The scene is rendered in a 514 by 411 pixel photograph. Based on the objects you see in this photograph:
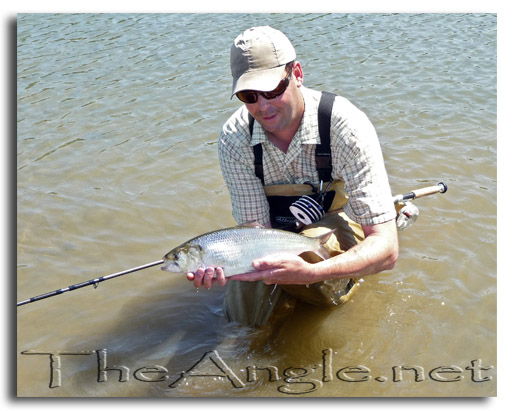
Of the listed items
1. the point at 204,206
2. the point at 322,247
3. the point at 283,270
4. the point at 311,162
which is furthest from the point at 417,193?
the point at 204,206

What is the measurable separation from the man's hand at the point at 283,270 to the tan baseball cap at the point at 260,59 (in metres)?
1.02

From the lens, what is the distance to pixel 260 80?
3711mm

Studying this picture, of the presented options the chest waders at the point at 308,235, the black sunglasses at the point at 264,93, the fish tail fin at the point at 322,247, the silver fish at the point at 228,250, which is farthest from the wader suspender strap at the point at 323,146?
the silver fish at the point at 228,250

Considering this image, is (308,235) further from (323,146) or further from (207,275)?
(207,275)

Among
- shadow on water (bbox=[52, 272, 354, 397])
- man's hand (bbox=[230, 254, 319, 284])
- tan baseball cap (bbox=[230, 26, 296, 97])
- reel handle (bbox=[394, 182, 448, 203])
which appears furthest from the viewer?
reel handle (bbox=[394, 182, 448, 203])

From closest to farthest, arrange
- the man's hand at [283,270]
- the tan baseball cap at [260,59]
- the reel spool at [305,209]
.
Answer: the man's hand at [283,270]
the tan baseball cap at [260,59]
the reel spool at [305,209]

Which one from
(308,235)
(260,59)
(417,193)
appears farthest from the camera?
(417,193)

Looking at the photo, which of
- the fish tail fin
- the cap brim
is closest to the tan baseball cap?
the cap brim

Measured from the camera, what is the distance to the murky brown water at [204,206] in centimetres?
423

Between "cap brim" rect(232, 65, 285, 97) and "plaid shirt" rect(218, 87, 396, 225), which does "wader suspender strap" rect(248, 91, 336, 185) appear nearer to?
"plaid shirt" rect(218, 87, 396, 225)

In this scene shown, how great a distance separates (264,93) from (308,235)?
1012 millimetres

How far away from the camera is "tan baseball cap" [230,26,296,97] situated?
3721mm

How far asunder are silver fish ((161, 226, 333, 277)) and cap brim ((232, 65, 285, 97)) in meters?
0.84

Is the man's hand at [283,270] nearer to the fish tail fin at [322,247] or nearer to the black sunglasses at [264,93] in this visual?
the fish tail fin at [322,247]
